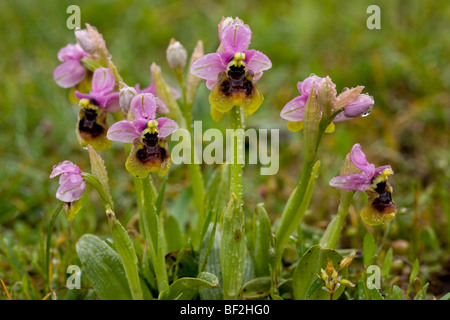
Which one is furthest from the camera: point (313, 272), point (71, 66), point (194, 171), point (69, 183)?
point (194, 171)

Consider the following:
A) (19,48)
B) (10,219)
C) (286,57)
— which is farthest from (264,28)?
(10,219)

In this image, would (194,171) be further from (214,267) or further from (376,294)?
(376,294)

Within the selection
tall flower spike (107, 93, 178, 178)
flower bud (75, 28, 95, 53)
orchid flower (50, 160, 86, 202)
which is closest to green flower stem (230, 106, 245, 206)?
tall flower spike (107, 93, 178, 178)

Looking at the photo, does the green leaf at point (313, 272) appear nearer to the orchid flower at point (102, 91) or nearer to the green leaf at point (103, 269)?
the green leaf at point (103, 269)

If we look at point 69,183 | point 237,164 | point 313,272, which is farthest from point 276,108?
point 69,183

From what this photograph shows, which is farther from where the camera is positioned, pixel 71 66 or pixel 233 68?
pixel 71 66

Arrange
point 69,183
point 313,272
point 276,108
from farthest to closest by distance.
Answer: point 276,108, point 313,272, point 69,183
